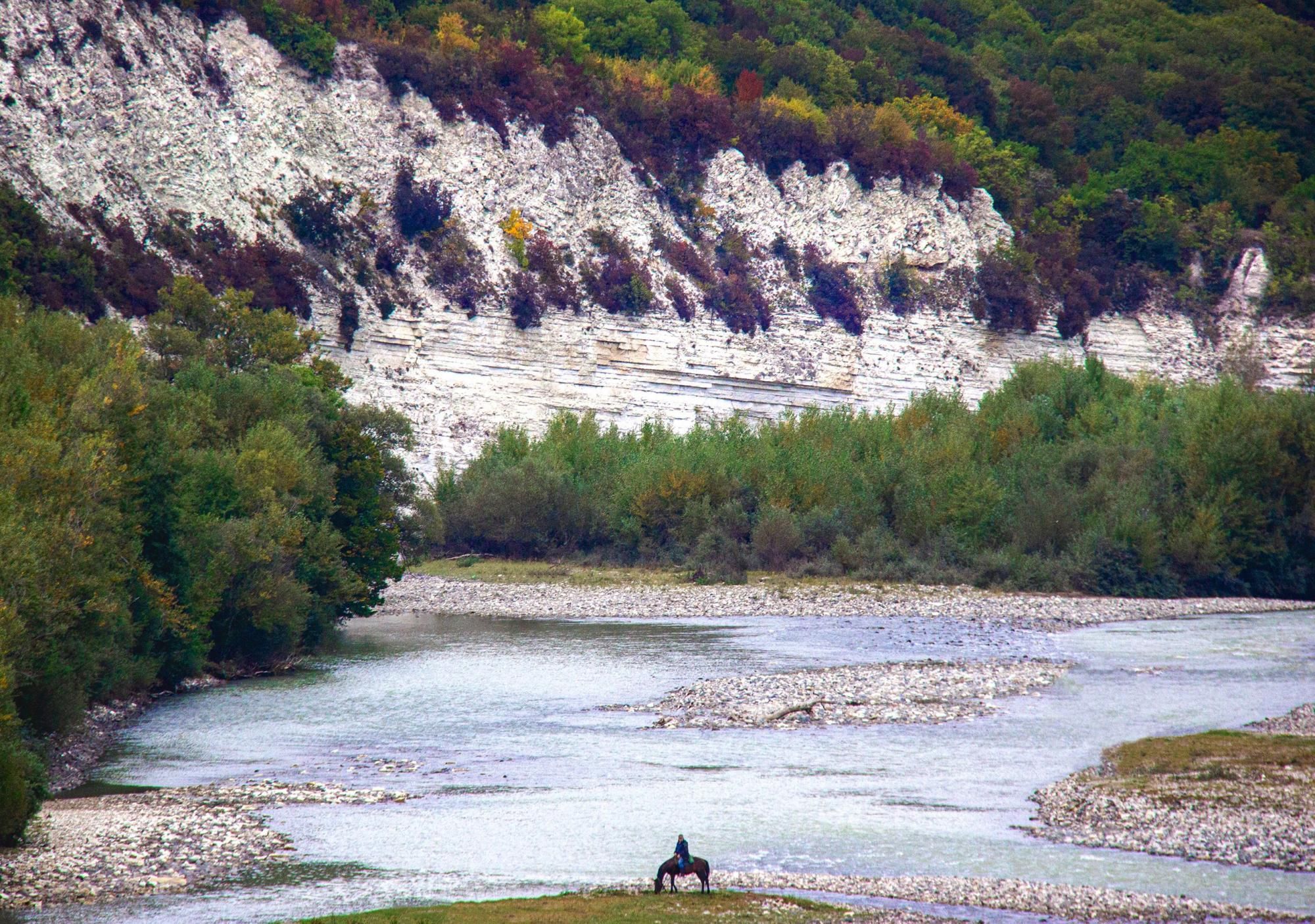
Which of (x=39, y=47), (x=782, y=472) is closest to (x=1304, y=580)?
(x=782, y=472)

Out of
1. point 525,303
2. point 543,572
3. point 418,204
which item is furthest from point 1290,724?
point 418,204

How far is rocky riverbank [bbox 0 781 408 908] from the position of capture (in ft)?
46.2

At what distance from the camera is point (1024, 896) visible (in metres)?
13.6

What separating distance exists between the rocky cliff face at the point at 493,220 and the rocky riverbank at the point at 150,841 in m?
39.5

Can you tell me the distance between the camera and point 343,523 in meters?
36.9

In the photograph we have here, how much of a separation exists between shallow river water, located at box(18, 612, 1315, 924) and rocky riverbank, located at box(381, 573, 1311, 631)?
5551 millimetres

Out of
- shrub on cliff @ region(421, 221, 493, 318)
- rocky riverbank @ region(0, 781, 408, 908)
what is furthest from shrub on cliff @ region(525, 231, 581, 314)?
rocky riverbank @ region(0, 781, 408, 908)

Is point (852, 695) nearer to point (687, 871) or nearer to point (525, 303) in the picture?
point (687, 871)

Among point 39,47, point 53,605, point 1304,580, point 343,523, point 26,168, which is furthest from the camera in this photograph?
point 39,47

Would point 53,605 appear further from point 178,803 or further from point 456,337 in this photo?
point 456,337

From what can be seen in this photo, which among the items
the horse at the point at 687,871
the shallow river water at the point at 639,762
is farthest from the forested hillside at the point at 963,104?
the horse at the point at 687,871

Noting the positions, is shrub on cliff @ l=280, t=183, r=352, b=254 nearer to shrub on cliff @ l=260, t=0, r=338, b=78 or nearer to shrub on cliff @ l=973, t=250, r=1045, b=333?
shrub on cliff @ l=260, t=0, r=338, b=78

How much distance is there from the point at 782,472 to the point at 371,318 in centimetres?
2033

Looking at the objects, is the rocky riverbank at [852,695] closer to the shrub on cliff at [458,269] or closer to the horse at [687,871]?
the horse at [687,871]
